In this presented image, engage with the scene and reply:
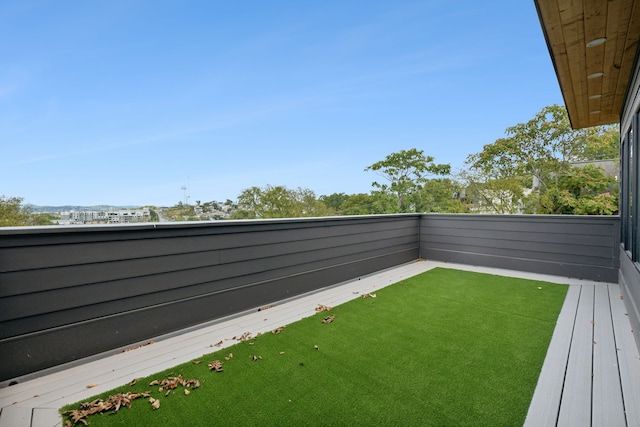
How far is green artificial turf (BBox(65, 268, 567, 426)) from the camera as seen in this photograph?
1638mm

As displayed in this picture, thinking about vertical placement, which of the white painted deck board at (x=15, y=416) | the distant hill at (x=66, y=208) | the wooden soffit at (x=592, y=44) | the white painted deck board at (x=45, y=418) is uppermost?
the wooden soffit at (x=592, y=44)

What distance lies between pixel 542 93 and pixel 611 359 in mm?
9611

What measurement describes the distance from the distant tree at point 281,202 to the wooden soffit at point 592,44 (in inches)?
129

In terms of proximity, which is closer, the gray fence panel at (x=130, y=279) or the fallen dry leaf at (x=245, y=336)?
the gray fence panel at (x=130, y=279)

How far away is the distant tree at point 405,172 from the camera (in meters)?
9.72

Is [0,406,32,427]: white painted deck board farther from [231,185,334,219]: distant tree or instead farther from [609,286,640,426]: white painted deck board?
[231,185,334,219]: distant tree

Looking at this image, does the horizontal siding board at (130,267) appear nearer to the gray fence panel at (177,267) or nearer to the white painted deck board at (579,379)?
the gray fence panel at (177,267)

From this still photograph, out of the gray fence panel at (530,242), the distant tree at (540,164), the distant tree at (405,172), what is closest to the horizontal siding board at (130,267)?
the gray fence panel at (530,242)

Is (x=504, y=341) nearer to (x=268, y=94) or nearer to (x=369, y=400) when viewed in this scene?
(x=369, y=400)

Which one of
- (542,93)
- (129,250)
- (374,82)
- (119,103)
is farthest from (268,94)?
(129,250)

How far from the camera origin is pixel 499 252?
534 cm

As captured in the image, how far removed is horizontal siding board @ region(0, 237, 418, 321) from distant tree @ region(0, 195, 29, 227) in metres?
0.61

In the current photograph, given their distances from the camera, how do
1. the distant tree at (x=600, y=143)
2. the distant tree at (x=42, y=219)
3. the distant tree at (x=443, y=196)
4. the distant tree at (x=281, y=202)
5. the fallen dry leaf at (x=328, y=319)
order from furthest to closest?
the distant tree at (x=443, y=196)
the distant tree at (x=600, y=143)
the distant tree at (x=281, y=202)
the fallen dry leaf at (x=328, y=319)
the distant tree at (x=42, y=219)

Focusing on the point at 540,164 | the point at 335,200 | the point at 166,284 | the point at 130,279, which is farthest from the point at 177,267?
the point at 540,164
